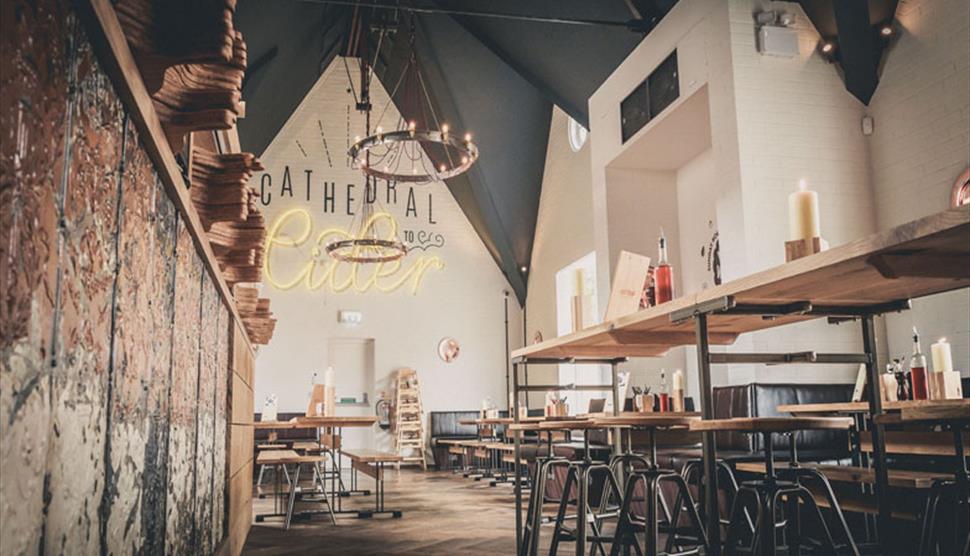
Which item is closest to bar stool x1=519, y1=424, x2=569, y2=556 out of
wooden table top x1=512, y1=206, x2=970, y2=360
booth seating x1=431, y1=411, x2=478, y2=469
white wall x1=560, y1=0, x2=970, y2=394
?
wooden table top x1=512, y1=206, x2=970, y2=360

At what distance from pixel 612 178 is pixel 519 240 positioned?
4.66 meters

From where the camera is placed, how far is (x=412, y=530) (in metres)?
5.53

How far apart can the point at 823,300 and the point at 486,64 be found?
31.3 ft

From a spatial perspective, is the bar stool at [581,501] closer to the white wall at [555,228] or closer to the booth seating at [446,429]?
the white wall at [555,228]

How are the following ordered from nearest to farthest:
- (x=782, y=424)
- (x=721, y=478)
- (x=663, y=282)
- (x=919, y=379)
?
(x=782, y=424)
(x=663, y=282)
(x=919, y=379)
(x=721, y=478)

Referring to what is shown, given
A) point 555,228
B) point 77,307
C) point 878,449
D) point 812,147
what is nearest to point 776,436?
point 812,147

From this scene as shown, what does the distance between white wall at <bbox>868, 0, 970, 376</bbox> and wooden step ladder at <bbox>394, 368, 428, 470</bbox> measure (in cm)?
808

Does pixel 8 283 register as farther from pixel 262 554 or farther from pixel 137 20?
pixel 262 554

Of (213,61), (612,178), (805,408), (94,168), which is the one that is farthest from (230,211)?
(612,178)

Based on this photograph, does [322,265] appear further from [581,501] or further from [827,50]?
[581,501]

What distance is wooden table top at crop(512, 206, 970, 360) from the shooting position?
1528 millimetres

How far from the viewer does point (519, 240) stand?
513 inches

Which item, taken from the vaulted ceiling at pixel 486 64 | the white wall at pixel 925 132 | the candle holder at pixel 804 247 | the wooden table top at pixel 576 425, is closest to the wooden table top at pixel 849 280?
the candle holder at pixel 804 247

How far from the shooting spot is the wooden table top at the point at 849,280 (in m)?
1.53
